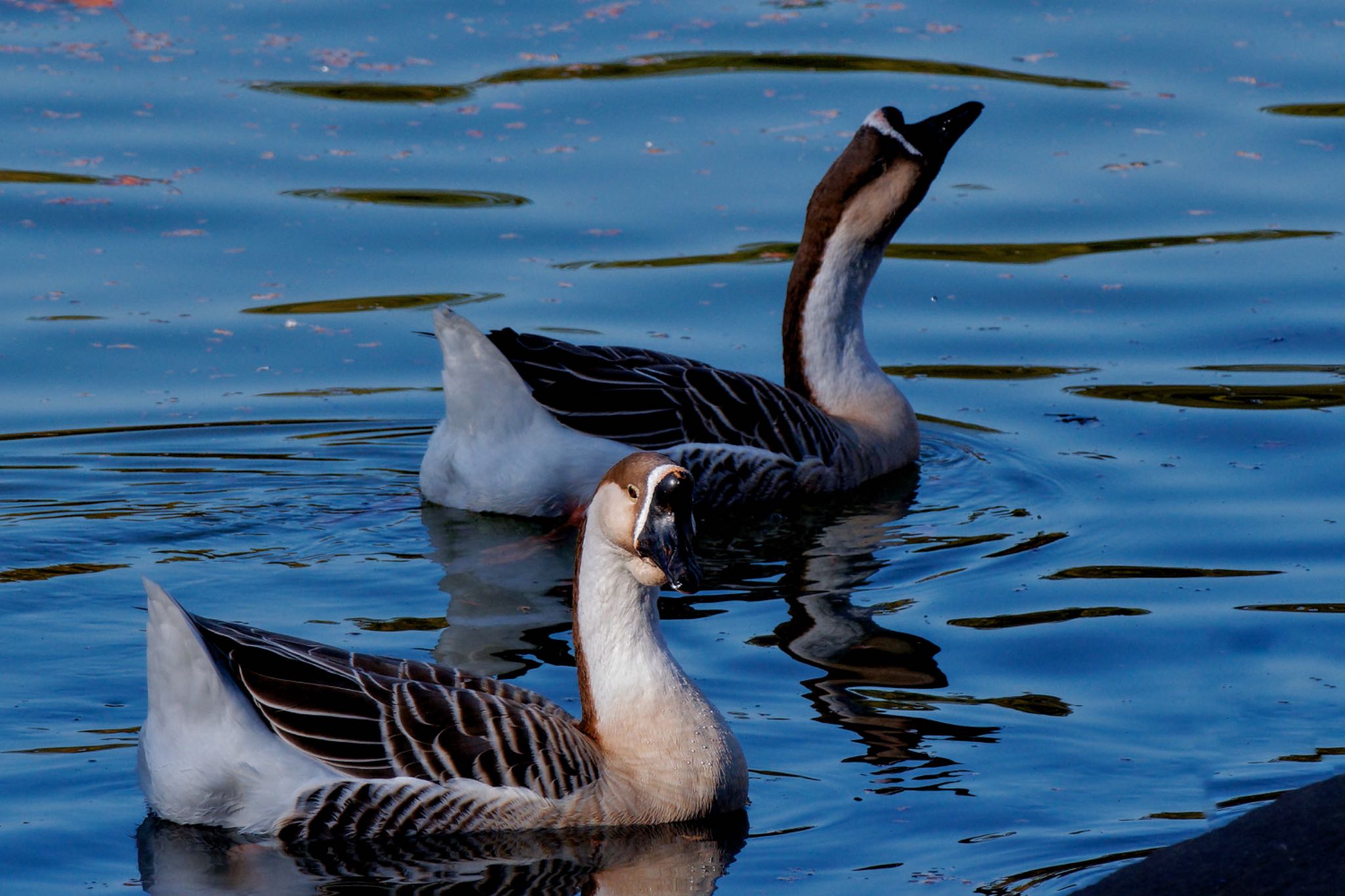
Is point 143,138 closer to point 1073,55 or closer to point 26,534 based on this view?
point 26,534

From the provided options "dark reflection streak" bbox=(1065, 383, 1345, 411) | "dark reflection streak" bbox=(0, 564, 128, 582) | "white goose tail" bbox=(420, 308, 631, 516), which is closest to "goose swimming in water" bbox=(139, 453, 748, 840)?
"dark reflection streak" bbox=(0, 564, 128, 582)

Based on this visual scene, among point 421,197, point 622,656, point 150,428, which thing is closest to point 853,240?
point 150,428

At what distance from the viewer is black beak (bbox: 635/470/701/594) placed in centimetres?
744

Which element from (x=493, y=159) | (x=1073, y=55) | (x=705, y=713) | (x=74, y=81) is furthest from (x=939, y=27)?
(x=705, y=713)

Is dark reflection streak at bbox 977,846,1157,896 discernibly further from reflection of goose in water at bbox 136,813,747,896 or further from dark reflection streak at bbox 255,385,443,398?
dark reflection streak at bbox 255,385,443,398

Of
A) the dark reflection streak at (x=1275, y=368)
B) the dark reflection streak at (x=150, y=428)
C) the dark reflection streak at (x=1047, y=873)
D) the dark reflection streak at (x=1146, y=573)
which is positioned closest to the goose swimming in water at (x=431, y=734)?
the dark reflection streak at (x=1047, y=873)

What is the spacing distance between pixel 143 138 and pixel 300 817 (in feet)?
32.2

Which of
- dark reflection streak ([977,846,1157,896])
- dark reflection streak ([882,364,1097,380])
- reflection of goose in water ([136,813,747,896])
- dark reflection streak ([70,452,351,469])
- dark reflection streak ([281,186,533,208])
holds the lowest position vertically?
reflection of goose in water ([136,813,747,896])

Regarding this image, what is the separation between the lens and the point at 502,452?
36.5 ft

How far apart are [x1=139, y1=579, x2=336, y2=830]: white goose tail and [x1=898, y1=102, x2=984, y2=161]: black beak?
6.31 meters

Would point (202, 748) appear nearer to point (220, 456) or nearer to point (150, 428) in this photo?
point (220, 456)

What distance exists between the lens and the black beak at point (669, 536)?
7.44 meters

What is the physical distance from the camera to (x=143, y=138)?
1599cm

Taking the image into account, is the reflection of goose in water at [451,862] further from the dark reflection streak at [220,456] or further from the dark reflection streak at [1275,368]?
the dark reflection streak at [1275,368]
